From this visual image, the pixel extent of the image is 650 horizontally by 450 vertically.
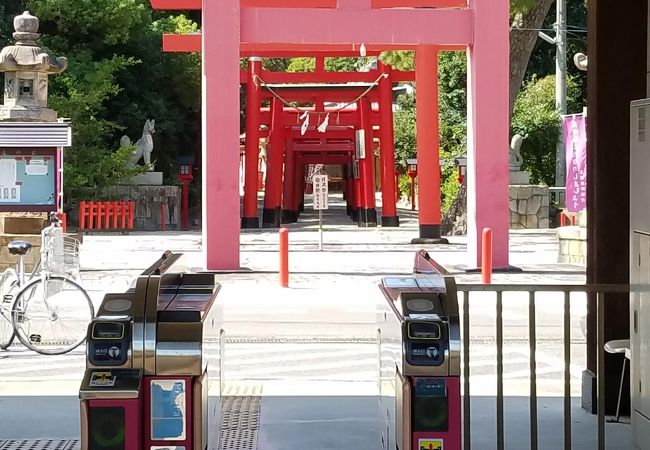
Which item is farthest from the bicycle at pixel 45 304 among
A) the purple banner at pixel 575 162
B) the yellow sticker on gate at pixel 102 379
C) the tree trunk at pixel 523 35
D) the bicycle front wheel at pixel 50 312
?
the tree trunk at pixel 523 35

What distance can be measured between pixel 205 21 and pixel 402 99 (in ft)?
104

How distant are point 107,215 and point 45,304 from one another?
2184 centimetres

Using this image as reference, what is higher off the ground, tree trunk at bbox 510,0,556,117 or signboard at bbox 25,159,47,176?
tree trunk at bbox 510,0,556,117

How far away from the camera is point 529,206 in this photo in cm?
3447

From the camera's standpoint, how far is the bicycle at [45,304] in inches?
424

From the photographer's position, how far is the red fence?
32094 millimetres

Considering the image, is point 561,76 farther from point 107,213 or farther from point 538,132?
point 107,213

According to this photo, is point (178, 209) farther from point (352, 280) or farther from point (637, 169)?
point (637, 169)

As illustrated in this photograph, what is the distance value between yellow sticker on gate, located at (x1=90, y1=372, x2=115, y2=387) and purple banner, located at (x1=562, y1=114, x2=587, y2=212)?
16.7 metres

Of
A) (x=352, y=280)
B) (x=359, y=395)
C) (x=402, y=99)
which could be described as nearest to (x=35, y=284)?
(x=359, y=395)

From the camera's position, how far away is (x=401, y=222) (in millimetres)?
38406

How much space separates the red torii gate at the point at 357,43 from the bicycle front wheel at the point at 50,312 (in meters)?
7.54

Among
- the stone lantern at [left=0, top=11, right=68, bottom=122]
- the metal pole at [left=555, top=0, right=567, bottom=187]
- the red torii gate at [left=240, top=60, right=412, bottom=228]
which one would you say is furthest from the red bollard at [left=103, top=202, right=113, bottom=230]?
the metal pole at [left=555, top=0, right=567, bottom=187]

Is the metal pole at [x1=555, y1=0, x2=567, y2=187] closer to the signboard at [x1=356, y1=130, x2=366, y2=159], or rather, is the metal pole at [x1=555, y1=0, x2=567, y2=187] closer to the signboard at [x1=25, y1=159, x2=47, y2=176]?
the signboard at [x1=356, y1=130, x2=366, y2=159]
